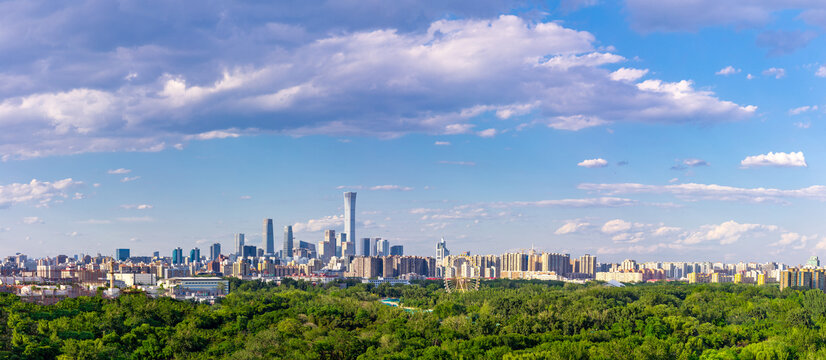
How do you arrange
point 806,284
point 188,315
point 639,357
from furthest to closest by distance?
point 806,284 < point 188,315 < point 639,357

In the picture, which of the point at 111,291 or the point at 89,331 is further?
the point at 111,291

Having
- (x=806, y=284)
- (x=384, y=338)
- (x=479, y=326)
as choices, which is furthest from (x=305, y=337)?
(x=806, y=284)

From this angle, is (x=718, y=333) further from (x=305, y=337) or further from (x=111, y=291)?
(x=111, y=291)

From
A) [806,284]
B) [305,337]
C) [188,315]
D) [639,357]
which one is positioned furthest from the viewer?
[806,284]

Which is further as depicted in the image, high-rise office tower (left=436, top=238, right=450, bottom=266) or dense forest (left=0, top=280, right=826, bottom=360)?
high-rise office tower (left=436, top=238, right=450, bottom=266)

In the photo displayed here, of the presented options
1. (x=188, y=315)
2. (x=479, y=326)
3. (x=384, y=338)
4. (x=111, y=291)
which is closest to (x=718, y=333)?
(x=479, y=326)

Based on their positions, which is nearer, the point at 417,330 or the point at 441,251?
the point at 417,330

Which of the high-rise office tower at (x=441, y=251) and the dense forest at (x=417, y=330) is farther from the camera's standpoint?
the high-rise office tower at (x=441, y=251)
